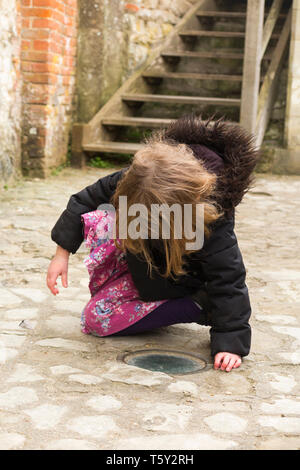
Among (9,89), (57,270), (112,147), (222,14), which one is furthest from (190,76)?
(57,270)

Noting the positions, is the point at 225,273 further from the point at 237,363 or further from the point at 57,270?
the point at 57,270

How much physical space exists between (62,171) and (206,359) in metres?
4.45

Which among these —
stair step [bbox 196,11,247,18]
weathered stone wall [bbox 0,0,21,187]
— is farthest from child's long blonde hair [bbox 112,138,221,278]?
stair step [bbox 196,11,247,18]

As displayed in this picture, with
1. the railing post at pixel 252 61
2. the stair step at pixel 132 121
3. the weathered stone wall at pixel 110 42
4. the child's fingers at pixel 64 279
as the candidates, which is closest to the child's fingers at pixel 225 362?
the child's fingers at pixel 64 279

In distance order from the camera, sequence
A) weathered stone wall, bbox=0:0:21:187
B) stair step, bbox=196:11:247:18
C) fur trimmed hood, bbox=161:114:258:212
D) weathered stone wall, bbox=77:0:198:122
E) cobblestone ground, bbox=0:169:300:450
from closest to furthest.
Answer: cobblestone ground, bbox=0:169:300:450
fur trimmed hood, bbox=161:114:258:212
weathered stone wall, bbox=0:0:21:187
weathered stone wall, bbox=77:0:198:122
stair step, bbox=196:11:247:18

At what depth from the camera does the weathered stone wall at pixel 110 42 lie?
6.79 m

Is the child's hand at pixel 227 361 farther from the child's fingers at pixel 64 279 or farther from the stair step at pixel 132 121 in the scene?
the stair step at pixel 132 121

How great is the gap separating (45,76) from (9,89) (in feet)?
1.39

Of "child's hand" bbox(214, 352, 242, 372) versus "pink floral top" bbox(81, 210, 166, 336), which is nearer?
"child's hand" bbox(214, 352, 242, 372)

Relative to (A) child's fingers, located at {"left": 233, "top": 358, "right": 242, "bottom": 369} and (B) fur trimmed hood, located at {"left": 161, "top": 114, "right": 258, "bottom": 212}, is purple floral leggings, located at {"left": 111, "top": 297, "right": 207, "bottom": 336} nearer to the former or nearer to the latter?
(A) child's fingers, located at {"left": 233, "top": 358, "right": 242, "bottom": 369}

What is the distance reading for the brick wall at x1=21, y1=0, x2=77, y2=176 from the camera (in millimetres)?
5891

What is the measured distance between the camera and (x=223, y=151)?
2.36 meters

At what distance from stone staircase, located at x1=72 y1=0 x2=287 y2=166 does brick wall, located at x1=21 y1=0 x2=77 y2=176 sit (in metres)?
0.65

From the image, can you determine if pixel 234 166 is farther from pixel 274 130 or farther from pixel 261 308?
pixel 274 130
